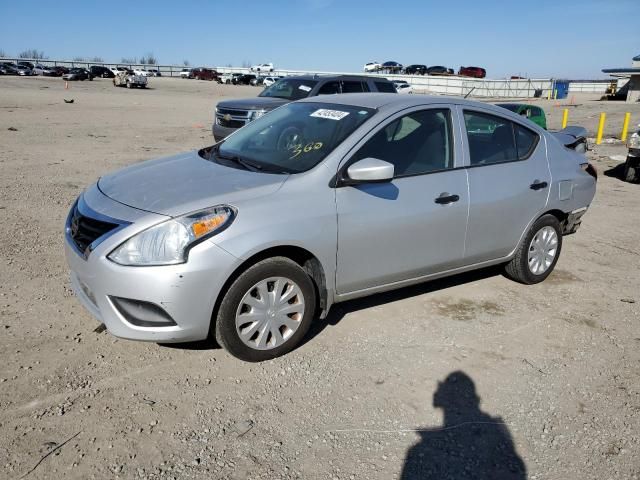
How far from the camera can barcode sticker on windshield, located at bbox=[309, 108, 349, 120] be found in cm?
434

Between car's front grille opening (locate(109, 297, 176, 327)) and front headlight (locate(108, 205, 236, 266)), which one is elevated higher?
front headlight (locate(108, 205, 236, 266))

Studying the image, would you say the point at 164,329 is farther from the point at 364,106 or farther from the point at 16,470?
the point at 364,106

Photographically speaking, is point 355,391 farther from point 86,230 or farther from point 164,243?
point 86,230

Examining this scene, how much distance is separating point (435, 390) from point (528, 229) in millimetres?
2171

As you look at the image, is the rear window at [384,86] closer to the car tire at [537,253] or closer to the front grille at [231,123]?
the front grille at [231,123]

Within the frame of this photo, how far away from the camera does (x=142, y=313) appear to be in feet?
11.0

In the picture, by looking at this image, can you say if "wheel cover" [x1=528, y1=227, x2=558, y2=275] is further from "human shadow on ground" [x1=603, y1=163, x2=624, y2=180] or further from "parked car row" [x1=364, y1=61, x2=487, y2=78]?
"parked car row" [x1=364, y1=61, x2=487, y2=78]

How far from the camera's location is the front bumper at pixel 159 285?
3.24 m

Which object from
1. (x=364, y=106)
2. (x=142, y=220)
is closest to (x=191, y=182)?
(x=142, y=220)

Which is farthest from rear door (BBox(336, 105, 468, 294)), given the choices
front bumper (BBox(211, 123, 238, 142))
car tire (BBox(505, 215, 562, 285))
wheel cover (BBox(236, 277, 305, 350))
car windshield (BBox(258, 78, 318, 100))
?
car windshield (BBox(258, 78, 318, 100))

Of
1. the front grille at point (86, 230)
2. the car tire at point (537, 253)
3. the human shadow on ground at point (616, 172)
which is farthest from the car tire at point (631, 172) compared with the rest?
the front grille at point (86, 230)

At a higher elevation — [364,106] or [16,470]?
[364,106]

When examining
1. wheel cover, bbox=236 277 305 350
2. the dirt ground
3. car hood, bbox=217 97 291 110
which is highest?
car hood, bbox=217 97 291 110

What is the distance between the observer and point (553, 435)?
10.5 feet
